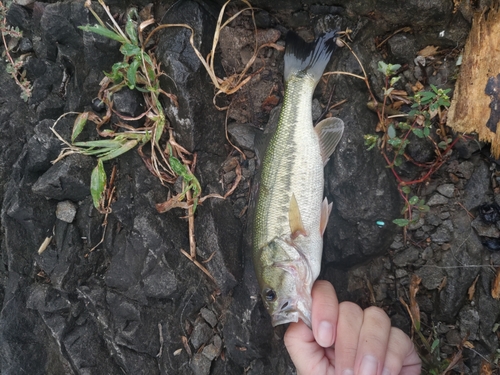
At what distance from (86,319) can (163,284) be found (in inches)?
38.0

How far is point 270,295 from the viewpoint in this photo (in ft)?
12.4

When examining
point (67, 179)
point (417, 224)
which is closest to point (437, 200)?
point (417, 224)

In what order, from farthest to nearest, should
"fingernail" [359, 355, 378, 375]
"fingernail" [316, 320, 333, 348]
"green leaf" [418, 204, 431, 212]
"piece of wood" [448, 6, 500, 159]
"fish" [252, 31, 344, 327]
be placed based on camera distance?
1. "green leaf" [418, 204, 431, 212]
2. "fish" [252, 31, 344, 327]
3. "piece of wood" [448, 6, 500, 159]
4. "fingernail" [316, 320, 333, 348]
5. "fingernail" [359, 355, 378, 375]

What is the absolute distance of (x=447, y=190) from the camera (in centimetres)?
407

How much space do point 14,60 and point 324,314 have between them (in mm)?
4702

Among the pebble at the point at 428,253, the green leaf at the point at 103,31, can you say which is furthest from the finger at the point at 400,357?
the green leaf at the point at 103,31

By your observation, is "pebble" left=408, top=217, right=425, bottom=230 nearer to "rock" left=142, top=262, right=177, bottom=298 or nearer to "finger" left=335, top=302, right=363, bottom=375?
"finger" left=335, top=302, right=363, bottom=375

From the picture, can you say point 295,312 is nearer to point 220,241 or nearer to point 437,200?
point 220,241

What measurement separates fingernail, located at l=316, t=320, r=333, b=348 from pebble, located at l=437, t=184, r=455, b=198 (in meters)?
1.79

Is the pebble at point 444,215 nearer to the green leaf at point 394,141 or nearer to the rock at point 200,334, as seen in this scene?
the green leaf at point 394,141

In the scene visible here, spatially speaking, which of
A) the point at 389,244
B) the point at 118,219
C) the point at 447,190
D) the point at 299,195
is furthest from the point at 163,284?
the point at 447,190

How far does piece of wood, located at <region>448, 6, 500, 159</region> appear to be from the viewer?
356cm

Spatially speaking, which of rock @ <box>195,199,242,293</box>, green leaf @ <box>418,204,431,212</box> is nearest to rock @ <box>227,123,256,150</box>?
rock @ <box>195,199,242,293</box>

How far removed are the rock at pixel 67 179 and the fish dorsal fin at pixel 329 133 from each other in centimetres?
252
